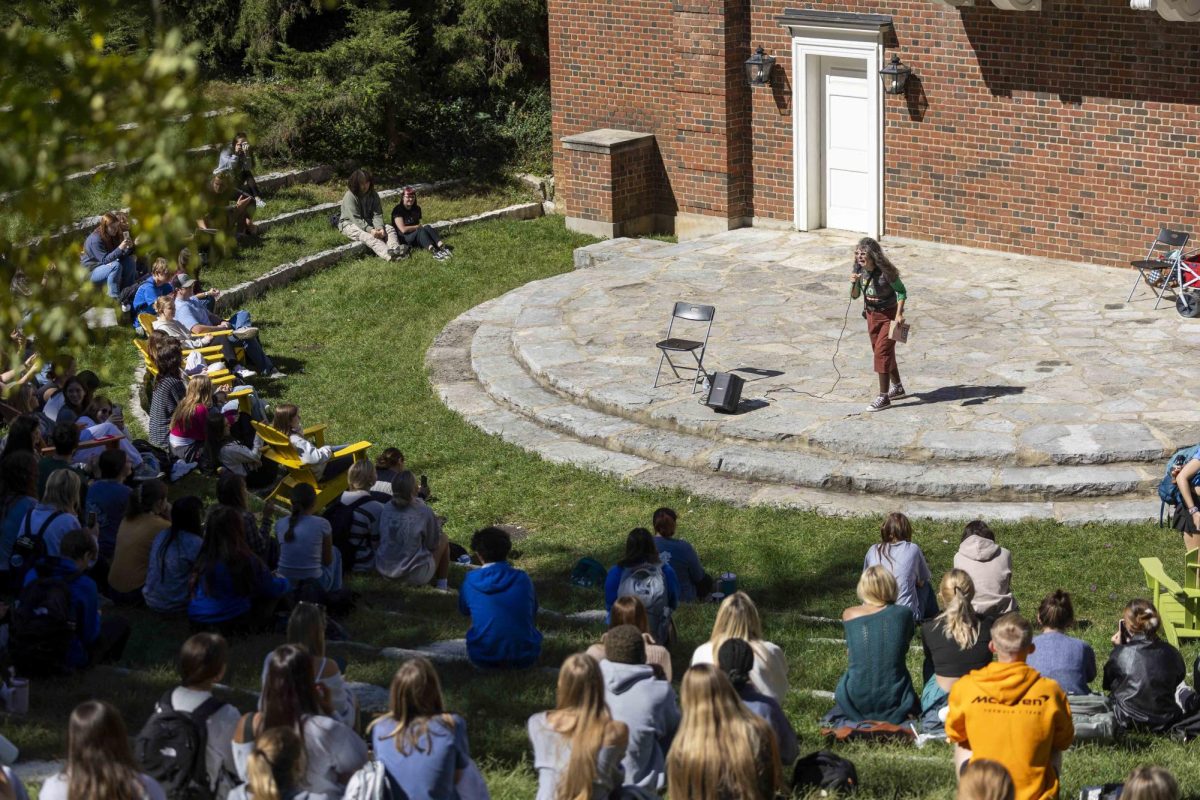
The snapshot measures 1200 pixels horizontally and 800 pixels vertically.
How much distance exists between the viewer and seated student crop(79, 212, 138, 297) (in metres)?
16.7

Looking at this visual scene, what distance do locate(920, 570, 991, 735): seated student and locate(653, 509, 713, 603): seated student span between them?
6.80ft

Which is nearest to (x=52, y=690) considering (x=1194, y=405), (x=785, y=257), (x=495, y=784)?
(x=495, y=784)

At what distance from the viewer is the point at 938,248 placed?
18219 mm

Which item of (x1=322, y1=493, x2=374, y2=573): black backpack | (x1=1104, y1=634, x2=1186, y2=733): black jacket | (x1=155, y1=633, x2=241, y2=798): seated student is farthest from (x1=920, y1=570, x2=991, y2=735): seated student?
(x1=322, y1=493, x2=374, y2=573): black backpack

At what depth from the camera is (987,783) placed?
5.51 metres

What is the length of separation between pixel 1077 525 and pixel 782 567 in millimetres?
2243

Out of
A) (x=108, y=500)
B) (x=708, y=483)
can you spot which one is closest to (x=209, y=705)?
(x=108, y=500)

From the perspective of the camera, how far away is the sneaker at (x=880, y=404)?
1337 centimetres

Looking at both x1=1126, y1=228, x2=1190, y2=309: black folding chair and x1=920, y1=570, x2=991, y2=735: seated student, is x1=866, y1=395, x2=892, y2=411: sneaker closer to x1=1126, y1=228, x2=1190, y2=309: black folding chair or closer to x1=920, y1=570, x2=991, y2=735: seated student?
x1=1126, y1=228, x2=1190, y2=309: black folding chair

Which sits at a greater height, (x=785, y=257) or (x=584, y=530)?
(x=785, y=257)

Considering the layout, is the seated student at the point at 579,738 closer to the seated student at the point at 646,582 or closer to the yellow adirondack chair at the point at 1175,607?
the seated student at the point at 646,582

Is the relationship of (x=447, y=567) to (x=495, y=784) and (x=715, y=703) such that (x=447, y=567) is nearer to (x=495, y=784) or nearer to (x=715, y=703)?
(x=495, y=784)

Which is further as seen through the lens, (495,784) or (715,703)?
(495,784)

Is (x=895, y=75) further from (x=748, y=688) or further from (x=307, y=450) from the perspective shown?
(x=748, y=688)
